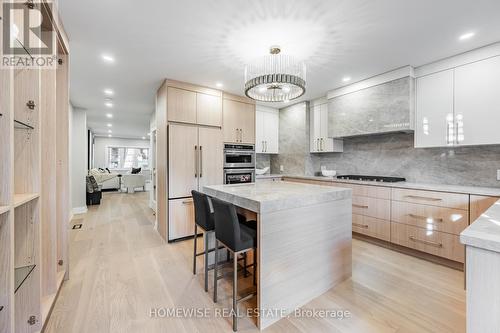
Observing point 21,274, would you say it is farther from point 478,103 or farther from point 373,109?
point 478,103

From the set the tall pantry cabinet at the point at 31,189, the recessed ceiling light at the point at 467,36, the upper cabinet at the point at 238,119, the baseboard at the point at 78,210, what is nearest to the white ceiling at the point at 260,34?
the recessed ceiling light at the point at 467,36

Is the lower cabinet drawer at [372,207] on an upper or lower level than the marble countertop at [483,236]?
lower

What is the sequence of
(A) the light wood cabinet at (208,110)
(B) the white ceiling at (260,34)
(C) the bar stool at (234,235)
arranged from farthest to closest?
(A) the light wood cabinet at (208,110) → (B) the white ceiling at (260,34) → (C) the bar stool at (234,235)

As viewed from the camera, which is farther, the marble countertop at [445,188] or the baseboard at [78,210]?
the baseboard at [78,210]

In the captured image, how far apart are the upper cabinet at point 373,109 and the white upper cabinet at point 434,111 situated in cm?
11

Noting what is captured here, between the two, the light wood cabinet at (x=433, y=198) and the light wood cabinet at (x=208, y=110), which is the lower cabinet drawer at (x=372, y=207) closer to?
the light wood cabinet at (x=433, y=198)

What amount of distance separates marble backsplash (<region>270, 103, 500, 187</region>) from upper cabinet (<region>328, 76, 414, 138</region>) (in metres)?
0.48

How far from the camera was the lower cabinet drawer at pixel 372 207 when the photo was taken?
303cm

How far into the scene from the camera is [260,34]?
218 centimetres

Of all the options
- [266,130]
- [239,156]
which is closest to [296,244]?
[239,156]

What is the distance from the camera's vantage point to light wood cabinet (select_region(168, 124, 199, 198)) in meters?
3.34

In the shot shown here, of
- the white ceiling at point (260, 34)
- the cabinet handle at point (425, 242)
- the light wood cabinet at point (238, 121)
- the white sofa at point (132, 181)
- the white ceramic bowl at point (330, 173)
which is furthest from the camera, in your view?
the white sofa at point (132, 181)

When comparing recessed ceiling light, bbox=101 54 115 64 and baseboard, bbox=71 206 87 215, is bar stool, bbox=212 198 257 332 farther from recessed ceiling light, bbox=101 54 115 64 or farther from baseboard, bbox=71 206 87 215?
baseboard, bbox=71 206 87 215

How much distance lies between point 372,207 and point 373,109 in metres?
1.50
